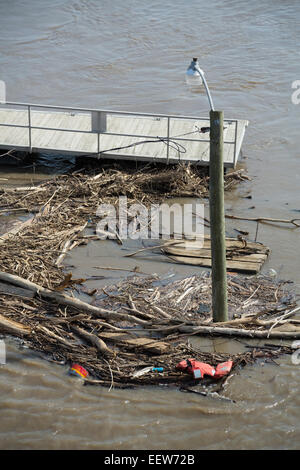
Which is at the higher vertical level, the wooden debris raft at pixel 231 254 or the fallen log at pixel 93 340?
the wooden debris raft at pixel 231 254

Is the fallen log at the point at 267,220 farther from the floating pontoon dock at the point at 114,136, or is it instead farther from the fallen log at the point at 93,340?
the fallen log at the point at 93,340

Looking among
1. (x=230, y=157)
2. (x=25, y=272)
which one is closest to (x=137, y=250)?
(x=25, y=272)

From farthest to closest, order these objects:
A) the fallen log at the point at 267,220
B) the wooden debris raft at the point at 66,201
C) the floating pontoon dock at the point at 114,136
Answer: the floating pontoon dock at the point at 114,136 → the fallen log at the point at 267,220 → the wooden debris raft at the point at 66,201

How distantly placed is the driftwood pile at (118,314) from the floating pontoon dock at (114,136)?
13.2 ft

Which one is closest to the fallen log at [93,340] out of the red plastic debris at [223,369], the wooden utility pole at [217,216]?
the red plastic debris at [223,369]

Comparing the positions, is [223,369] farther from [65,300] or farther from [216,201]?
[65,300]

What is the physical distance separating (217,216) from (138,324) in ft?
6.76

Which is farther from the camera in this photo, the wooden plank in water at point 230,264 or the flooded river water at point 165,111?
the wooden plank in water at point 230,264

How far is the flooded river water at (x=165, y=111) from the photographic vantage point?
816cm

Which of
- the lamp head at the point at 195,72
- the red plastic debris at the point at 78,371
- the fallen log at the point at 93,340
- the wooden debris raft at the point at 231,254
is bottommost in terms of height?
the red plastic debris at the point at 78,371

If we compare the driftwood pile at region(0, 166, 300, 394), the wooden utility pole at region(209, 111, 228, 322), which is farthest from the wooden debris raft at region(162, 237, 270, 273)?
the wooden utility pole at region(209, 111, 228, 322)

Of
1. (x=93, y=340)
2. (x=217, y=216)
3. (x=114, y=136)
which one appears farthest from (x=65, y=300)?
(x=114, y=136)

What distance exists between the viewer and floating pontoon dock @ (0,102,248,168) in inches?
643

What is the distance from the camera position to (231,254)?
41.5 feet
